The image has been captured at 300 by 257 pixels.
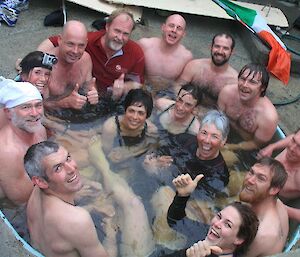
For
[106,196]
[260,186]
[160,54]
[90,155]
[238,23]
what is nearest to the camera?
[260,186]

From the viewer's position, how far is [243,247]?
11.5 ft

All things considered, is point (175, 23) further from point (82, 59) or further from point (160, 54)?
point (82, 59)

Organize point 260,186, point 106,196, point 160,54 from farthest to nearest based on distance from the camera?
point 160,54, point 106,196, point 260,186

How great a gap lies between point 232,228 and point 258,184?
0.61 metres

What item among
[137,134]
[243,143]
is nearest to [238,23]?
[243,143]

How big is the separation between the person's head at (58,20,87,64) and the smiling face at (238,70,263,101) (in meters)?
1.69

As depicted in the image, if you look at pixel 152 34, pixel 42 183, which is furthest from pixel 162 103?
pixel 42 183

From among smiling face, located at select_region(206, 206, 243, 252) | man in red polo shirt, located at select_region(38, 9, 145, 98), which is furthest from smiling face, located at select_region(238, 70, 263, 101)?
smiling face, located at select_region(206, 206, 243, 252)

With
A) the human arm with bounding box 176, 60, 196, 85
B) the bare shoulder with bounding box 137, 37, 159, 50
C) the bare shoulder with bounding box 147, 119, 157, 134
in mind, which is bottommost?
the bare shoulder with bounding box 147, 119, 157, 134

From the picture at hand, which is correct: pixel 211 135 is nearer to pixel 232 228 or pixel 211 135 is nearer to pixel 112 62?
pixel 232 228

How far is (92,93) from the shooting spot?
197 inches

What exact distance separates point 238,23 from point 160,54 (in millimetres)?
2204

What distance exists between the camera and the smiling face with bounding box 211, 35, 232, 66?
17.7 feet

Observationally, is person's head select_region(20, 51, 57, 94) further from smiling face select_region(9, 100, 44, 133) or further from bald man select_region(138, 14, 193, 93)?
bald man select_region(138, 14, 193, 93)
